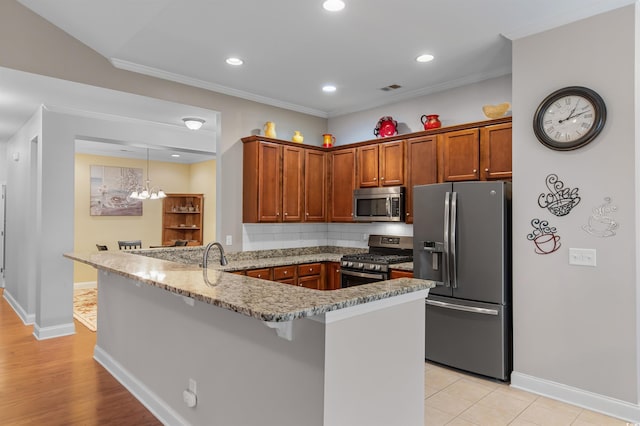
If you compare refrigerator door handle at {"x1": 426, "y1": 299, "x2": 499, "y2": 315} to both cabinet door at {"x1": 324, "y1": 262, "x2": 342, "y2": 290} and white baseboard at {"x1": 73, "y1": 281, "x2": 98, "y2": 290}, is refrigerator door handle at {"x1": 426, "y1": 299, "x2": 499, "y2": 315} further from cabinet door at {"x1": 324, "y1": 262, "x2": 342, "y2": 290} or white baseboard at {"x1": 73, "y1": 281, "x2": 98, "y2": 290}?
white baseboard at {"x1": 73, "y1": 281, "x2": 98, "y2": 290}

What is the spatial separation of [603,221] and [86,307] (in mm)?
6741

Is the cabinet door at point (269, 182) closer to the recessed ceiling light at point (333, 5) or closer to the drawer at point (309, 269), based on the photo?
the drawer at point (309, 269)

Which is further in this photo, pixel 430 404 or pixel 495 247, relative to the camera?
pixel 495 247

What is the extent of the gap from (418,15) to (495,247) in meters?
1.93

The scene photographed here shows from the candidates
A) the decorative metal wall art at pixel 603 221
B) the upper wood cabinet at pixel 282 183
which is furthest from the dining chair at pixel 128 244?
the decorative metal wall art at pixel 603 221

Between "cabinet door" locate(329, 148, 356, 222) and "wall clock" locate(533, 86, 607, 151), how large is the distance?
240cm

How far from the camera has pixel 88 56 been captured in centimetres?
373

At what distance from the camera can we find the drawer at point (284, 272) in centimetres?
458

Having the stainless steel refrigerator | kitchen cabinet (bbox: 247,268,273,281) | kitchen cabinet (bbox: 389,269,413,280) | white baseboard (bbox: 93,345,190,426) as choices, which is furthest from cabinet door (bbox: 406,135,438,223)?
white baseboard (bbox: 93,345,190,426)

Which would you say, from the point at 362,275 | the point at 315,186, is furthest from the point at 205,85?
the point at 362,275

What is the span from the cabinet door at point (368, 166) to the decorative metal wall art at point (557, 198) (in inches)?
81.4

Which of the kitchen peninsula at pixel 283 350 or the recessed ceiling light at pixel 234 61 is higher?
the recessed ceiling light at pixel 234 61

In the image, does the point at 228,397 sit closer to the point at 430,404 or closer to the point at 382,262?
the point at 430,404

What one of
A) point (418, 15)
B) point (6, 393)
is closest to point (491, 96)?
point (418, 15)
